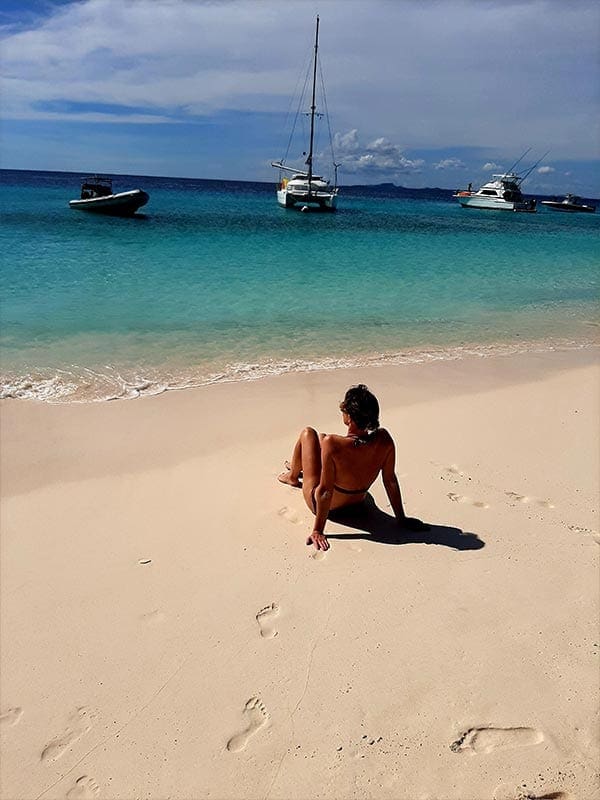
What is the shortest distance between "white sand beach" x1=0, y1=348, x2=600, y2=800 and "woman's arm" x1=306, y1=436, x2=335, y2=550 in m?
0.08

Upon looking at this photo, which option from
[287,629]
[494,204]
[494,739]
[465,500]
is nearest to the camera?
[494,739]

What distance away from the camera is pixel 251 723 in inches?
105

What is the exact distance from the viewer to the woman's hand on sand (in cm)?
382

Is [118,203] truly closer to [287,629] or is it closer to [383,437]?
[383,437]

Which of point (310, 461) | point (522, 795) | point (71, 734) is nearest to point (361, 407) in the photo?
point (310, 461)

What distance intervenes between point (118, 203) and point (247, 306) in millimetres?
25267

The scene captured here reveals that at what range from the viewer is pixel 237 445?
18.6ft

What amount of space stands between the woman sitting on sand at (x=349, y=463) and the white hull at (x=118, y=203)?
3274 cm

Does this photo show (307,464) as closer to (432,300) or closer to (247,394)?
(247,394)

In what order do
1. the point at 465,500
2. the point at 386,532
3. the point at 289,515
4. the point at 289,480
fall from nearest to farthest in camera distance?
the point at 386,532 → the point at 289,515 → the point at 465,500 → the point at 289,480

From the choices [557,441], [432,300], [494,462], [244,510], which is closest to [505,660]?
[244,510]

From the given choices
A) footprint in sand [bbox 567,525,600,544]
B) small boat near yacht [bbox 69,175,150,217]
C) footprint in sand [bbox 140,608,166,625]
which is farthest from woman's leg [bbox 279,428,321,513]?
small boat near yacht [bbox 69,175,150,217]

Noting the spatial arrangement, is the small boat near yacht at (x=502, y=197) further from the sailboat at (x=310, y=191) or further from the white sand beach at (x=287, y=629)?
the white sand beach at (x=287, y=629)

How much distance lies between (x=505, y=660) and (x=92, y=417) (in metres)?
4.79
